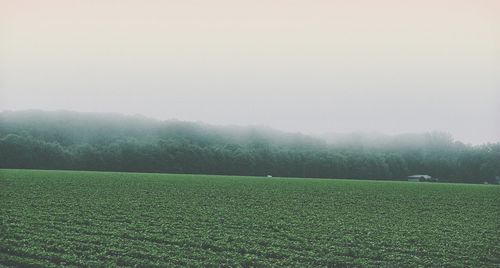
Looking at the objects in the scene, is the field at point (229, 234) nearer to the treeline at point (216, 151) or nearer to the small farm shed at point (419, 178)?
the treeline at point (216, 151)

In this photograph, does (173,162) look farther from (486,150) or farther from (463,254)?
(463,254)

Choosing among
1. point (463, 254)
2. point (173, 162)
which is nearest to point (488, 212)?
point (463, 254)

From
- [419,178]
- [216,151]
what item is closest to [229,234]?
[216,151]

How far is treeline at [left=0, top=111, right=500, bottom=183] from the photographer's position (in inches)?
4203

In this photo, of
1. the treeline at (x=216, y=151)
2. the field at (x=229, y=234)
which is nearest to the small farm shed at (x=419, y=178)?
the treeline at (x=216, y=151)

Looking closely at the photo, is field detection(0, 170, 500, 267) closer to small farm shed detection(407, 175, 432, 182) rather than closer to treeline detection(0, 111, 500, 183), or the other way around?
treeline detection(0, 111, 500, 183)

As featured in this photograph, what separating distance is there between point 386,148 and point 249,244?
131 m

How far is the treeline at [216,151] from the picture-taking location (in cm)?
10675

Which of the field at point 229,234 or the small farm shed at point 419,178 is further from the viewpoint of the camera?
the small farm shed at point 419,178

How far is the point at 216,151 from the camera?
117562 mm

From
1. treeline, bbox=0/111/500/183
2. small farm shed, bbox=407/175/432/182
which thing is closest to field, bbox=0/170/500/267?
treeline, bbox=0/111/500/183

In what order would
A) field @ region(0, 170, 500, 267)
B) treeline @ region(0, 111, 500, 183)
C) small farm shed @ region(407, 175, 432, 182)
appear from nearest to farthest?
field @ region(0, 170, 500, 267), treeline @ region(0, 111, 500, 183), small farm shed @ region(407, 175, 432, 182)

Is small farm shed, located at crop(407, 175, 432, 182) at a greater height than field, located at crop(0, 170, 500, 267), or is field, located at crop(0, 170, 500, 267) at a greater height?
field, located at crop(0, 170, 500, 267)

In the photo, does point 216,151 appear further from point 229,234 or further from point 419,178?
point 229,234
